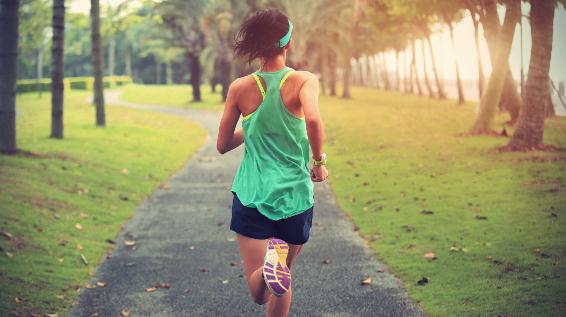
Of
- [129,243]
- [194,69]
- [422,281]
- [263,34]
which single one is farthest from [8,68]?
[194,69]

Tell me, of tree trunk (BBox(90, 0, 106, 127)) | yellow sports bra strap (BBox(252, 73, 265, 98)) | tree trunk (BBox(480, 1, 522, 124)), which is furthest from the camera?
tree trunk (BBox(90, 0, 106, 127))

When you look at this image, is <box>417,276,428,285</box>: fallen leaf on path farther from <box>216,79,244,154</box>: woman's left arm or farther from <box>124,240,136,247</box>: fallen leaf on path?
<box>124,240,136,247</box>: fallen leaf on path

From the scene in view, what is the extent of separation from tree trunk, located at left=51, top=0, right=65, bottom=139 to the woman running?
51.1 ft

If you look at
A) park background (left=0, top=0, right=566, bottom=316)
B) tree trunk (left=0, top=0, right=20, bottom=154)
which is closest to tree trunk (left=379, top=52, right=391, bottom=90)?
park background (left=0, top=0, right=566, bottom=316)

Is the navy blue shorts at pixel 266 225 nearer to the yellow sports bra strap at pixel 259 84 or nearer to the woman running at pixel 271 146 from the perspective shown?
the woman running at pixel 271 146

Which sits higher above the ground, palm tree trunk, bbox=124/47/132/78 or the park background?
palm tree trunk, bbox=124/47/132/78

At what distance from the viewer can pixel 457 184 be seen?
11984mm

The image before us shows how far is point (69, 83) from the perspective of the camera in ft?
259

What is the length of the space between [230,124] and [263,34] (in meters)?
0.52

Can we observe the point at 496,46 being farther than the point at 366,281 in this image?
Yes

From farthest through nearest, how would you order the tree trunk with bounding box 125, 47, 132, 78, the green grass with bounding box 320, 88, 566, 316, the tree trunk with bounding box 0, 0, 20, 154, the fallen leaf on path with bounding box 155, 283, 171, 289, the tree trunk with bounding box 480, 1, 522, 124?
the tree trunk with bounding box 125, 47, 132, 78 < the tree trunk with bounding box 480, 1, 522, 124 < the tree trunk with bounding box 0, 0, 20, 154 < the fallen leaf on path with bounding box 155, 283, 171, 289 < the green grass with bounding box 320, 88, 566, 316

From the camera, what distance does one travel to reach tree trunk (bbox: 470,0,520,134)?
57.5ft

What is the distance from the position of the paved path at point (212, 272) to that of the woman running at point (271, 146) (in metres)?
2.01

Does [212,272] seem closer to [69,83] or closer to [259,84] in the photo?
[259,84]
